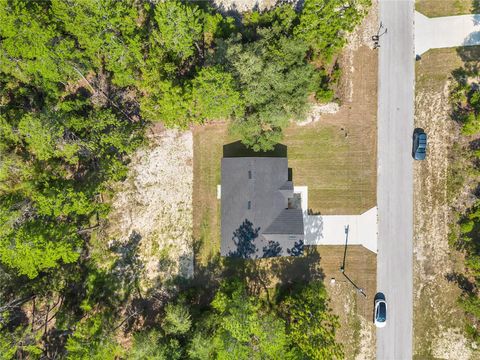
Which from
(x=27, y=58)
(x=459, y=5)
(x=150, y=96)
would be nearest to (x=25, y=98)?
(x=27, y=58)

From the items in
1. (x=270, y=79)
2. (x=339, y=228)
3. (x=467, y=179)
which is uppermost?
(x=270, y=79)

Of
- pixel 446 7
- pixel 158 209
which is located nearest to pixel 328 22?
pixel 446 7

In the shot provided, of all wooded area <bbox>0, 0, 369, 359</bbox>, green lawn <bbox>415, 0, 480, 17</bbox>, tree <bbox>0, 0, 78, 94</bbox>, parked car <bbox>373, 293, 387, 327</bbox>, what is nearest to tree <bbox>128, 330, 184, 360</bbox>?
wooded area <bbox>0, 0, 369, 359</bbox>

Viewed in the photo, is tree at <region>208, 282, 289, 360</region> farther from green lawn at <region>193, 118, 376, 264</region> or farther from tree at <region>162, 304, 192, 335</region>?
green lawn at <region>193, 118, 376, 264</region>

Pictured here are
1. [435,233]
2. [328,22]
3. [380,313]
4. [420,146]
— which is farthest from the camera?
[435,233]

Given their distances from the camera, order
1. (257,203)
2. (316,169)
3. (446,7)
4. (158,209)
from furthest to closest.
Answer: (158,209) → (316,169) → (446,7) → (257,203)

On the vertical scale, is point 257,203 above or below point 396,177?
below

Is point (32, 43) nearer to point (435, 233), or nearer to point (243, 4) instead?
point (243, 4)

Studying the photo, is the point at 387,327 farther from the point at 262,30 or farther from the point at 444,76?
the point at 262,30
